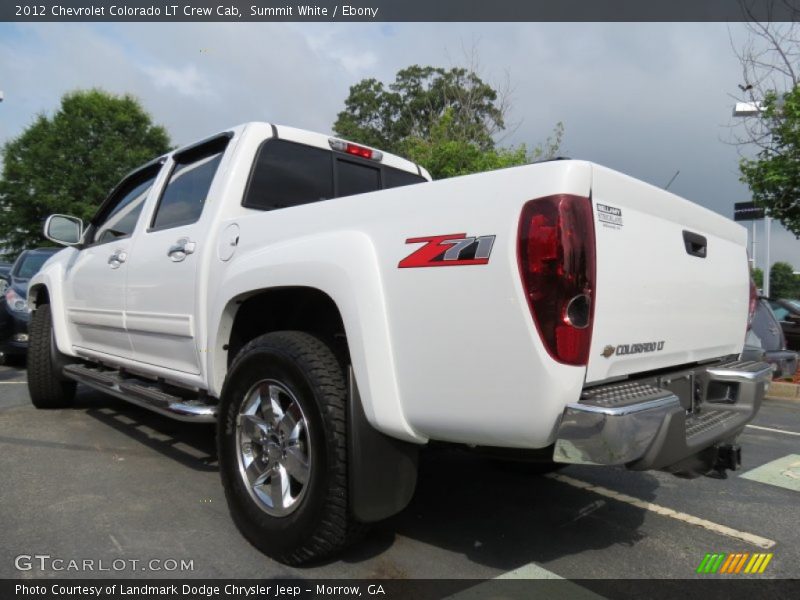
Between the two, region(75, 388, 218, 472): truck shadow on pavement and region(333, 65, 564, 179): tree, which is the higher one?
region(333, 65, 564, 179): tree

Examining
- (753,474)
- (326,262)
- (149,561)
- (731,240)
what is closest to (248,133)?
(326,262)

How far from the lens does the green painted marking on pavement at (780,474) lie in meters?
3.90

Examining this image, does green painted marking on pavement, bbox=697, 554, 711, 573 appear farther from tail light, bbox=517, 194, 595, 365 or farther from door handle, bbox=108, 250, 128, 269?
door handle, bbox=108, 250, 128, 269

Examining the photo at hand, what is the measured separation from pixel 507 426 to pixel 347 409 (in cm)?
65

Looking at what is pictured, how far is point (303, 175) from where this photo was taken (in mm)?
3645

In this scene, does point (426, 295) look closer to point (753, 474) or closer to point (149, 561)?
point (149, 561)

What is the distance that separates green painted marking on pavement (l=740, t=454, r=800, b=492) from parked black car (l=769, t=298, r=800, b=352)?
8.41 metres

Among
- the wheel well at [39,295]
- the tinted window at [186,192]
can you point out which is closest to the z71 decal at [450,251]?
the tinted window at [186,192]

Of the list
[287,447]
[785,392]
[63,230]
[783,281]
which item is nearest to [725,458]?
[287,447]

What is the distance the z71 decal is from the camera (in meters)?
1.91

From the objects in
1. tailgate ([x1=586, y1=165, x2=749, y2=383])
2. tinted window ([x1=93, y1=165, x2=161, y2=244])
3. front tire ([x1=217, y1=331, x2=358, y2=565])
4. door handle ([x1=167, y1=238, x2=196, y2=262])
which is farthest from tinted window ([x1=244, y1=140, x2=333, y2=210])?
tailgate ([x1=586, y1=165, x2=749, y2=383])

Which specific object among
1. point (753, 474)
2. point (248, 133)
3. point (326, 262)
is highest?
point (248, 133)

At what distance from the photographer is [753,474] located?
409 cm

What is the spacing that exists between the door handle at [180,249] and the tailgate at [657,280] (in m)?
2.22
